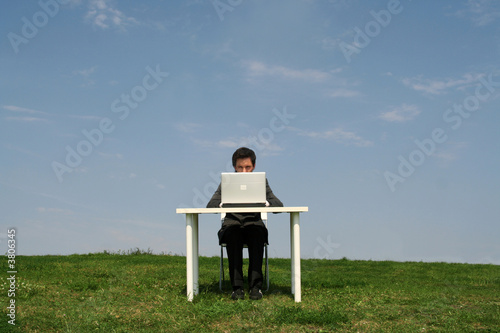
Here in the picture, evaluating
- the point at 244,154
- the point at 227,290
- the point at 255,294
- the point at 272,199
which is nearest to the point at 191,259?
the point at 255,294

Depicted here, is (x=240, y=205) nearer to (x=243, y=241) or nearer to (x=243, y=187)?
(x=243, y=187)

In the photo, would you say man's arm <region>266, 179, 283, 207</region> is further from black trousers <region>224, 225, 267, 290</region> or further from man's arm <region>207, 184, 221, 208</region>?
man's arm <region>207, 184, 221, 208</region>

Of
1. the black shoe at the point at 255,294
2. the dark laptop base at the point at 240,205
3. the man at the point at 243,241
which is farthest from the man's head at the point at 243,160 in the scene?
the black shoe at the point at 255,294

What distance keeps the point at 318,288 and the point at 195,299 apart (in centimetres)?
199

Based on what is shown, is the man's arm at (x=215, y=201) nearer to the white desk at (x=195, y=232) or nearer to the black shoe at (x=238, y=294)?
the white desk at (x=195, y=232)

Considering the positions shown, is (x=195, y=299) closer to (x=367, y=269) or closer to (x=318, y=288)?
(x=318, y=288)

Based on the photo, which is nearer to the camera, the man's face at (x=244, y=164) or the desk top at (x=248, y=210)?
the desk top at (x=248, y=210)

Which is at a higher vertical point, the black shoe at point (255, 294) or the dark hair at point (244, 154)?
the dark hair at point (244, 154)

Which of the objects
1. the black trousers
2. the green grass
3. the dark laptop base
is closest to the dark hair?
the dark laptop base

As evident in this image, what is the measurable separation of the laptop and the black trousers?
362mm

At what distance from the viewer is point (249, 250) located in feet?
19.6

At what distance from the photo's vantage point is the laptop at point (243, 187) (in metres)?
5.79

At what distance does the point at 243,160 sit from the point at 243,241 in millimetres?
1069

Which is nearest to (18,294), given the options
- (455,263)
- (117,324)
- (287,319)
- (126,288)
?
(126,288)
